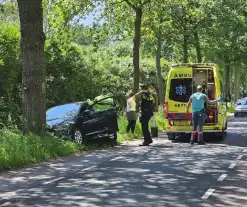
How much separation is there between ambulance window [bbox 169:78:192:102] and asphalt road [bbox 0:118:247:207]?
395 centimetres

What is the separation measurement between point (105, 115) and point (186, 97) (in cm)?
327

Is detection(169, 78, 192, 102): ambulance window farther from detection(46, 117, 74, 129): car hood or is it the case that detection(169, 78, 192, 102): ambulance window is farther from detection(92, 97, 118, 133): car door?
detection(46, 117, 74, 129): car hood

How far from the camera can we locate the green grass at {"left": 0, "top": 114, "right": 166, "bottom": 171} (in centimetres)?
1091

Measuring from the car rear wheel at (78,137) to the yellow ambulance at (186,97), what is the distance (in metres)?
3.71

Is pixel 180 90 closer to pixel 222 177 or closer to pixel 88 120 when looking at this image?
Answer: pixel 88 120

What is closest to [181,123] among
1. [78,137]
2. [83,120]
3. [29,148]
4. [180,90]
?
[180,90]

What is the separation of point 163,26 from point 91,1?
850 cm

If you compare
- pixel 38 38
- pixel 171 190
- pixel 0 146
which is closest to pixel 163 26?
pixel 38 38

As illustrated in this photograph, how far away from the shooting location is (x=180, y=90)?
17.1 metres

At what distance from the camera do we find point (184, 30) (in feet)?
103

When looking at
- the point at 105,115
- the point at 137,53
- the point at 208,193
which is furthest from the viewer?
the point at 137,53

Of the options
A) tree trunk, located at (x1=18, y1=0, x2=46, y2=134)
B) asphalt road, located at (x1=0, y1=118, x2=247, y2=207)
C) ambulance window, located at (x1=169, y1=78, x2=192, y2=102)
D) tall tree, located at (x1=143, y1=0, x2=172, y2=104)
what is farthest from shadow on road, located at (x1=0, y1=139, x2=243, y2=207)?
tall tree, located at (x1=143, y1=0, x2=172, y2=104)

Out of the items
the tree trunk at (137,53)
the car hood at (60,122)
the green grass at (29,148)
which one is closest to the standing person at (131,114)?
the green grass at (29,148)

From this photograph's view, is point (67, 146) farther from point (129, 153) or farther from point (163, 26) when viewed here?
point (163, 26)
